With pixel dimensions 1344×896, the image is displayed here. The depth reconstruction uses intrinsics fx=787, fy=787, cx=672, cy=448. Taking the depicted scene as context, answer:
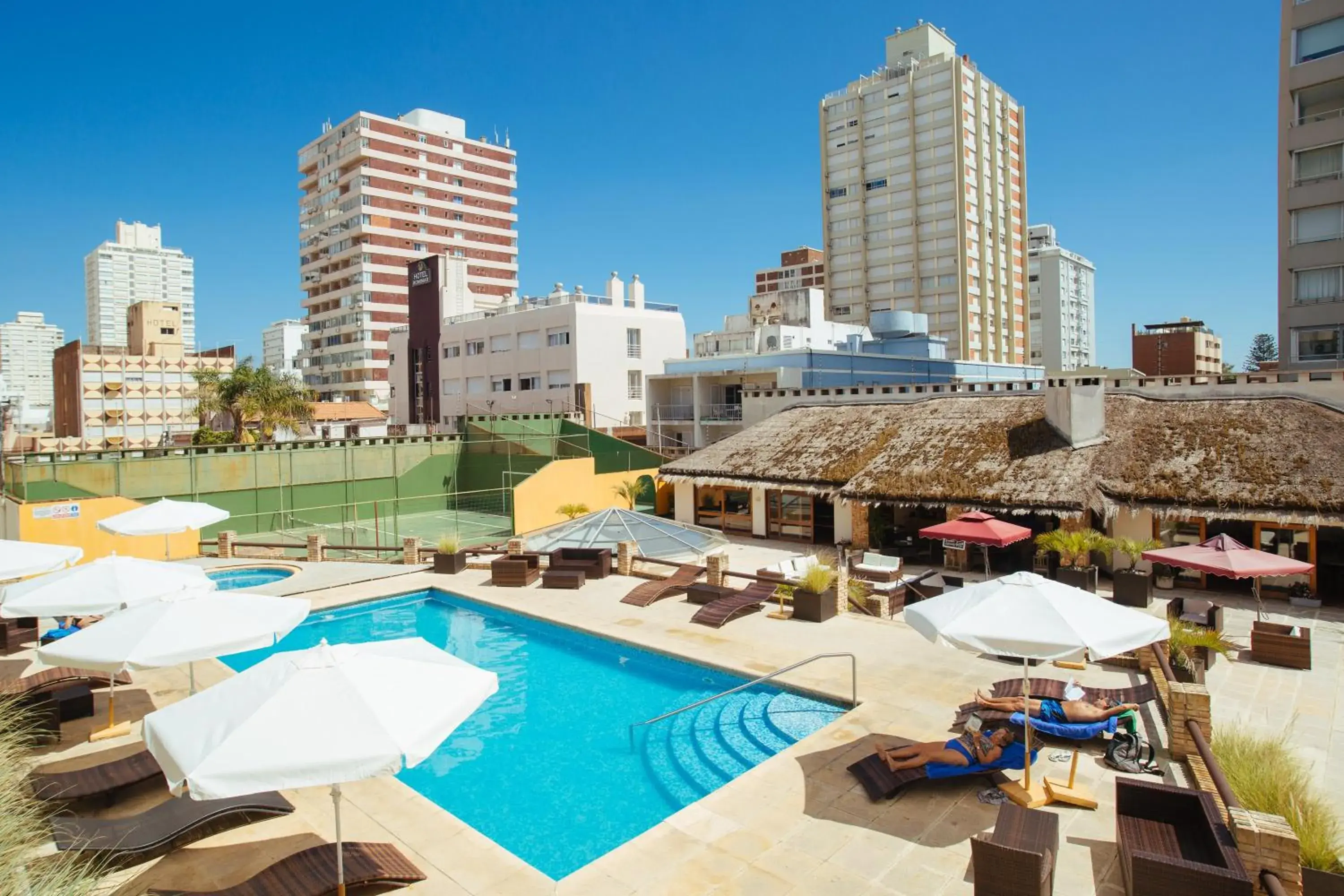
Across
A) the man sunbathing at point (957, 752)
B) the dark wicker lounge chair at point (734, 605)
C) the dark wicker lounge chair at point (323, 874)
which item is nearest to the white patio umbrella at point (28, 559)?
the dark wicker lounge chair at point (323, 874)

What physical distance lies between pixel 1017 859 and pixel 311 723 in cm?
493

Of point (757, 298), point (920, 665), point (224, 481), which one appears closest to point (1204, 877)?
point (920, 665)

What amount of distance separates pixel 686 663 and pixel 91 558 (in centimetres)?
1793

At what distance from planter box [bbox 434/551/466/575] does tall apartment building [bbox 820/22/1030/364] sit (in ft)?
185

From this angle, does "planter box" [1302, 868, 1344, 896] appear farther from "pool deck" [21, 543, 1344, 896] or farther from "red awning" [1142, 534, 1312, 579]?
"red awning" [1142, 534, 1312, 579]

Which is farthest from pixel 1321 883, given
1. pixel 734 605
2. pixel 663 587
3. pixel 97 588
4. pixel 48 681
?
pixel 48 681

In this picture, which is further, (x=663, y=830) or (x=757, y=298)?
(x=757, y=298)

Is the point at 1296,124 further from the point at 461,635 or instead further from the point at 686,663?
the point at 461,635

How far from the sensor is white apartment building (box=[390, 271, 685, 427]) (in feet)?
140

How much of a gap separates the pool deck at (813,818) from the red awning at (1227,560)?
1.42 m

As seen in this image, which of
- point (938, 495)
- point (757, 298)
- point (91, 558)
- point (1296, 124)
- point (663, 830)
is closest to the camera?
point (663, 830)

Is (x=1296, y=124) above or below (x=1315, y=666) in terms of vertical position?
above

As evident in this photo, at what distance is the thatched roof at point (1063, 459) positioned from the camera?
1650cm

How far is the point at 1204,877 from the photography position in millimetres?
5199
